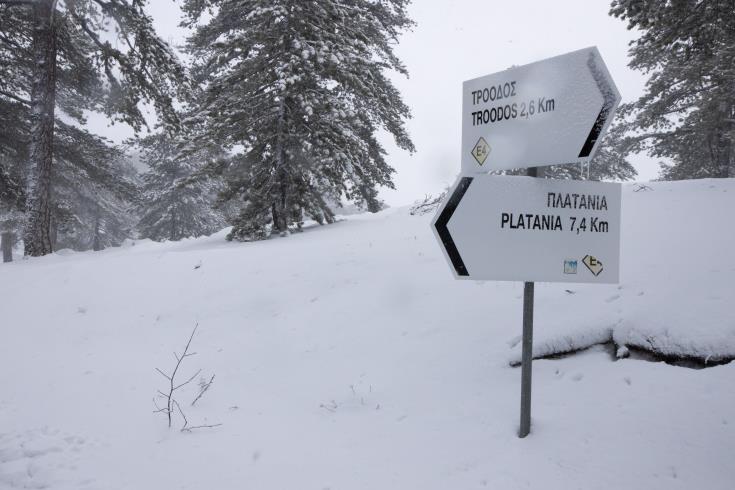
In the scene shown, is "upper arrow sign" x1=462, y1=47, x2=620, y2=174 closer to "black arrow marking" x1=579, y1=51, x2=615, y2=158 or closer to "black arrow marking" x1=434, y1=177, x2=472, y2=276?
"black arrow marking" x1=579, y1=51, x2=615, y2=158

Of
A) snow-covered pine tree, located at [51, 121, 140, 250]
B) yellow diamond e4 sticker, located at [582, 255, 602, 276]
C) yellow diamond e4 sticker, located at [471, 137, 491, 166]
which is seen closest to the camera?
yellow diamond e4 sticker, located at [582, 255, 602, 276]

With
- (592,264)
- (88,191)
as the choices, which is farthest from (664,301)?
(88,191)

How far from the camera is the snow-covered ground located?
2.82m

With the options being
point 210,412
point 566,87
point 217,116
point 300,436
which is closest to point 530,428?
point 300,436

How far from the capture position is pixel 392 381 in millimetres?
4129

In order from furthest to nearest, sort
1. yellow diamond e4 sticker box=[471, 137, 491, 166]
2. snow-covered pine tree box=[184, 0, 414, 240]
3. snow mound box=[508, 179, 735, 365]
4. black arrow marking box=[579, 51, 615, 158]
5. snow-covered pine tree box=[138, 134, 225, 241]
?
snow-covered pine tree box=[138, 134, 225, 241] < snow-covered pine tree box=[184, 0, 414, 240] < snow mound box=[508, 179, 735, 365] < yellow diamond e4 sticker box=[471, 137, 491, 166] < black arrow marking box=[579, 51, 615, 158]

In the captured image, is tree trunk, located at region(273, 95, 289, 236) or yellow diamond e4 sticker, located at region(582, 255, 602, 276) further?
tree trunk, located at region(273, 95, 289, 236)

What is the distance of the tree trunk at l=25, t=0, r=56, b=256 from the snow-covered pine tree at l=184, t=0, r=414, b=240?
3973 mm

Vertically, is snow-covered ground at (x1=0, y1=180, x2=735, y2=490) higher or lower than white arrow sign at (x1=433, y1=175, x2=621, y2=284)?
lower

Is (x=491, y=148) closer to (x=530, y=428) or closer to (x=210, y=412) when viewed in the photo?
(x=530, y=428)

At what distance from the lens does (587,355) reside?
146 inches

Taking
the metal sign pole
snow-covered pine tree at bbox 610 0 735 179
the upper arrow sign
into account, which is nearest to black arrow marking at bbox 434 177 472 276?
the upper arrow sign

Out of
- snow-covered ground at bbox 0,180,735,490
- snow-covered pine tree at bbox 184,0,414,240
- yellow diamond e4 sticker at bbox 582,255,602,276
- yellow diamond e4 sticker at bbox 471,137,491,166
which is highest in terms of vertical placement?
snow-covered pine tree at bbox 184,0,414,240

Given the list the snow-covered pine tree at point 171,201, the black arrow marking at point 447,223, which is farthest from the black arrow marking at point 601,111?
the snow-covered pine tree at point 171,201
